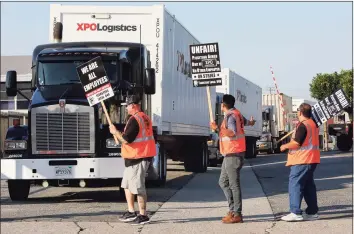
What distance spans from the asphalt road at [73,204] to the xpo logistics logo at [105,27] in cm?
358

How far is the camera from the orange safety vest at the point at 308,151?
9.62 meters

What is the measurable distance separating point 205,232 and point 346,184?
28.0 ft

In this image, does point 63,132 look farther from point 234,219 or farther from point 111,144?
point 234,219

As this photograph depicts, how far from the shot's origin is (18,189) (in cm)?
1252

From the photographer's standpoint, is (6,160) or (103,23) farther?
(103,23)

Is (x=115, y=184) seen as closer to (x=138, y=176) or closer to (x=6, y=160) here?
(x=6, y=160)

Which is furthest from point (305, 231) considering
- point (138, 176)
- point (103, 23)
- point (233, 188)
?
point (103, 23)

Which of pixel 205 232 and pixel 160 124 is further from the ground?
pixel 160 124

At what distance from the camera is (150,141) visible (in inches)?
375

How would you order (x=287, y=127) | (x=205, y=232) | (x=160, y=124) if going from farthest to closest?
(x=287, y=127), (x=160, y=124), (x=205, y=232)

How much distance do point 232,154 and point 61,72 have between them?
4.38m

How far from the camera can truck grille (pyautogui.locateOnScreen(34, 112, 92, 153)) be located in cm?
1166

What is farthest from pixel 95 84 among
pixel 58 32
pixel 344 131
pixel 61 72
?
pixel 344 131

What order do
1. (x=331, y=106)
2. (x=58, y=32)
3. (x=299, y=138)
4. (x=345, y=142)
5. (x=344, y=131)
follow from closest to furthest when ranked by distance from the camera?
(x=299, y=138) < (x=331, y=106) < (x=58, y=32) < (x=344, y=131) < (x=345, y=142)
